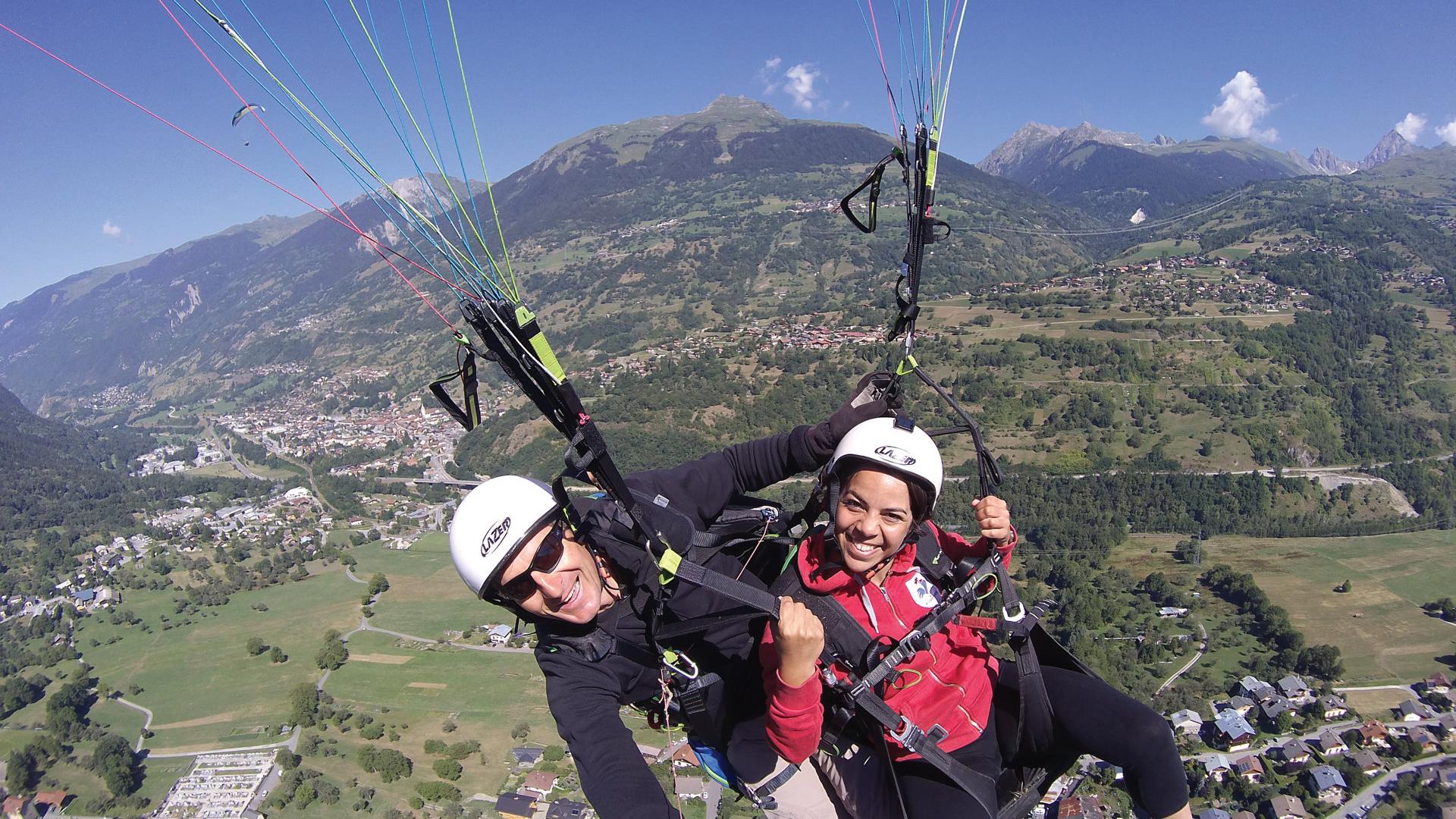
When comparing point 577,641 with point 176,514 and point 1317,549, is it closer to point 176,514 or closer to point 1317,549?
point 1317,549

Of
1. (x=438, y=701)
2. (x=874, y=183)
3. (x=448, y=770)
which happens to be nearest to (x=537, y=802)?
(x=448, y=770)

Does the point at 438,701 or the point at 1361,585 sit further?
the point at 1361,585

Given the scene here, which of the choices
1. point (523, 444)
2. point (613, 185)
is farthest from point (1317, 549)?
point (613, 185)

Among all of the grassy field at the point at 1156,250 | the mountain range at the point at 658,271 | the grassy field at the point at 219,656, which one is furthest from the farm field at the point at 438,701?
the grassy field at the point at 1156,250

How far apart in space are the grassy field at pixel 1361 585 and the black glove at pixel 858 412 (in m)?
31.0

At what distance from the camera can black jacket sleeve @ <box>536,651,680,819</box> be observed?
2260 mm

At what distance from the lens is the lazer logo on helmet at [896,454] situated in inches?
116

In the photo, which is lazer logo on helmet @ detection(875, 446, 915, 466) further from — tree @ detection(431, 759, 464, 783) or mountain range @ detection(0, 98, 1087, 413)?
mountain range @ detection(0, 98, 1087, 413)

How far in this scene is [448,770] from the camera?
69.1ft

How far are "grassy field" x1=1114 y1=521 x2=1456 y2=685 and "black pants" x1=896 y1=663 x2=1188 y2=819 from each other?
3059cm

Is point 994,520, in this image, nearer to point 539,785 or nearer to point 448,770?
point 539,785

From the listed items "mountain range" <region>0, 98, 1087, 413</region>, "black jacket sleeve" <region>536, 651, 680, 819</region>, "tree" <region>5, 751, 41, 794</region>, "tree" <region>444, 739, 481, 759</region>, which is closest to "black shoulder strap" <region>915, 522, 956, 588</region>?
"black jacket sleeve" <region>536, 651, 680, 819</region>

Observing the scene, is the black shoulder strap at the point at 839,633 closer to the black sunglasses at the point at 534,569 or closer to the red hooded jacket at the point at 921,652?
the red hooded jacket at the point at 921,652

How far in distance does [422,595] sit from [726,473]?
38608 millimetres
